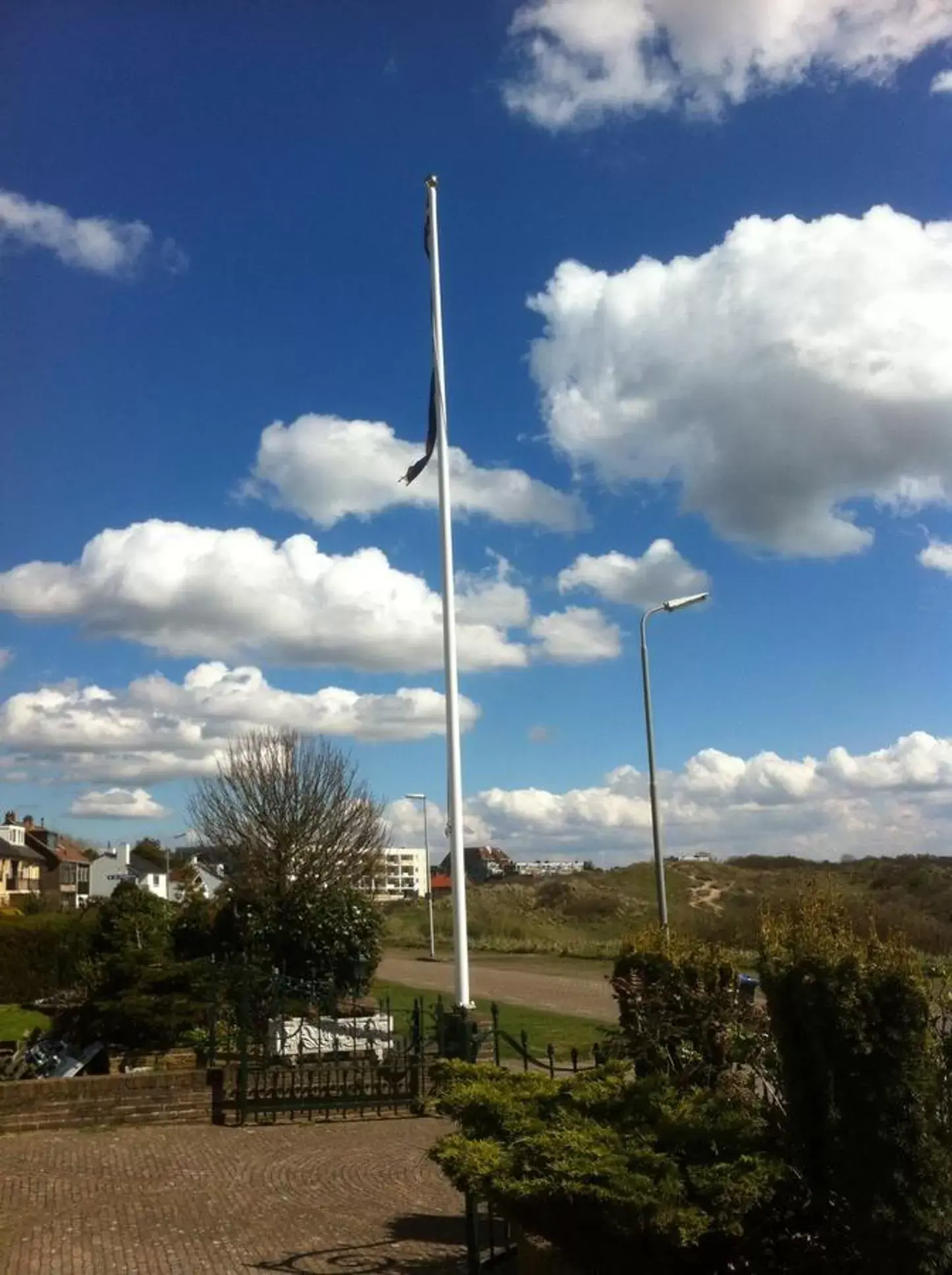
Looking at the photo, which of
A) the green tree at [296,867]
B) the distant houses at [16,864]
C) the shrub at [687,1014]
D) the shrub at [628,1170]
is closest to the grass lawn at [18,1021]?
the green tree at [296,867]

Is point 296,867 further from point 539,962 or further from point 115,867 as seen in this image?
point 115,867

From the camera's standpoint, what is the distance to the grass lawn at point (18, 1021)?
1847 cm

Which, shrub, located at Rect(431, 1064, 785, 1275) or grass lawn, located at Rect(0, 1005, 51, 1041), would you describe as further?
grass lawn, located at Rect(0, 1005, 51, 1041)

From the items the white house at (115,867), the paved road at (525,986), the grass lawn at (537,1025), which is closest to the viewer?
the grass lawn at (537,1025)

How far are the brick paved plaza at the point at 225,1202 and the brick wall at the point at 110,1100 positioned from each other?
147 mm

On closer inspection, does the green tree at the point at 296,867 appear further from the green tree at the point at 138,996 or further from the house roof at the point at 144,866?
the house roof at the point at 144,866

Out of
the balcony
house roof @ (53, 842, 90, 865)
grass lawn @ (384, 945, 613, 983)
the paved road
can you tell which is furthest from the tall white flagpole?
house roof @ (53, 842, 90, 865)

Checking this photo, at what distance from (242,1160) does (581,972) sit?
2634cm

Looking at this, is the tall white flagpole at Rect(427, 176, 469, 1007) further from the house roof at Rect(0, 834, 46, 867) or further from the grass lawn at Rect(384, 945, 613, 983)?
the house roof at Rect(0, 834, 46, 867)

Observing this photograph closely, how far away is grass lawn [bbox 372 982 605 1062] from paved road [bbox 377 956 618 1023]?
739 millimetres

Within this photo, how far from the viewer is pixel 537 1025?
20.0 metres

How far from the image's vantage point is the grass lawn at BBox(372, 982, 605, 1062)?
1599cm

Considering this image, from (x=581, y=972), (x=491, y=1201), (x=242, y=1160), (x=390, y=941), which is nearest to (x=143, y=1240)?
(x=242, y=1160)

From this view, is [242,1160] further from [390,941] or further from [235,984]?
[390,941]
